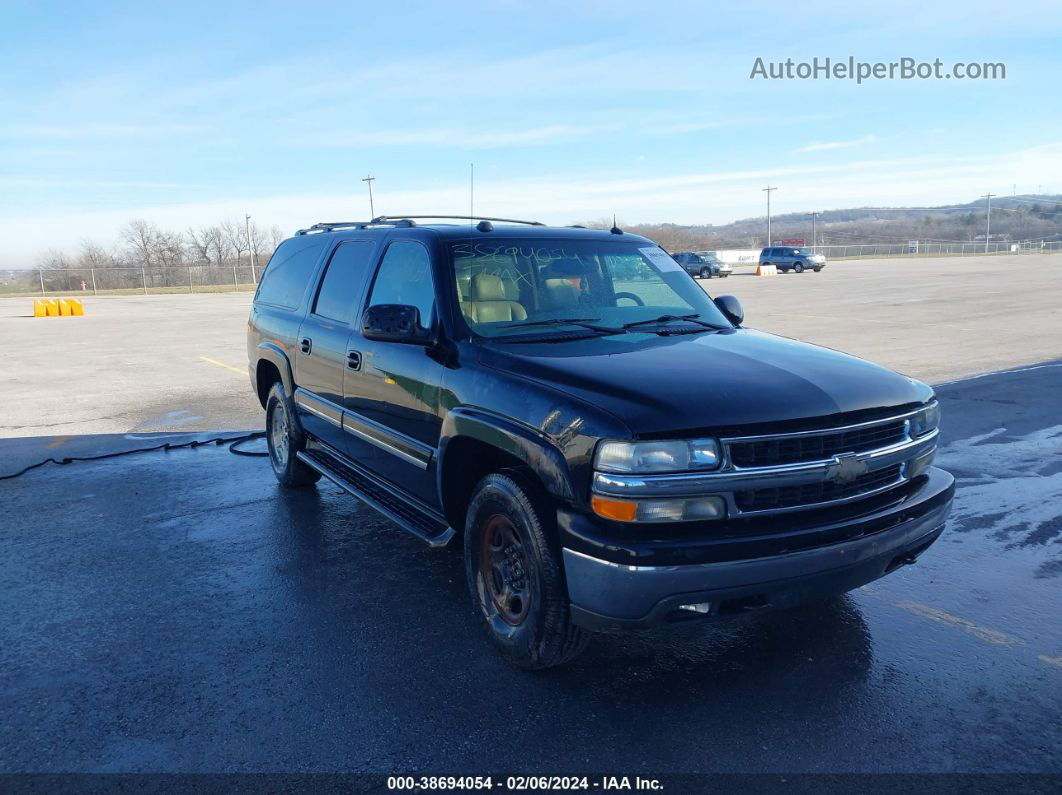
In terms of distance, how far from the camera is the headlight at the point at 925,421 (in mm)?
3594

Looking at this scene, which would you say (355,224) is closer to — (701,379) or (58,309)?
(701,379)

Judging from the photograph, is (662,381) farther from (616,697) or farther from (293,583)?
(293,583)

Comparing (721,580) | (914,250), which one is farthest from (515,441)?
(914,250)

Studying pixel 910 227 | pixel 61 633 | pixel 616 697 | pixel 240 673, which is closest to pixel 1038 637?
pixel 616 697

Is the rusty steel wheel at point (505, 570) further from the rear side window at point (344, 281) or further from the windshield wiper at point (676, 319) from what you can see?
the rear side window at point (344, 281)

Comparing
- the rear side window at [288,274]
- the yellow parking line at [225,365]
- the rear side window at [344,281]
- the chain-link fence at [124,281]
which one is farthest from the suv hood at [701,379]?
the chain-link fence at [124,281]

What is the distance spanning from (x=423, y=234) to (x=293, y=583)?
81.8 inches

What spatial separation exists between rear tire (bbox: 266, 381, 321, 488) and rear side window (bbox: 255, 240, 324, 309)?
0.70 meters

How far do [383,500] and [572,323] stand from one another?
1517 mm

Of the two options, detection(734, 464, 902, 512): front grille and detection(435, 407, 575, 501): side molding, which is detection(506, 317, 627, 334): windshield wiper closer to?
detection(435, 407, 575, 501): side molding

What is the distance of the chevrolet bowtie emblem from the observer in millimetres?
3162

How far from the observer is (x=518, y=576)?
11.8 ft

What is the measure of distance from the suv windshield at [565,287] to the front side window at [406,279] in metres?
0.19

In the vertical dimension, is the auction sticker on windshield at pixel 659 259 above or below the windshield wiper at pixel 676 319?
above
